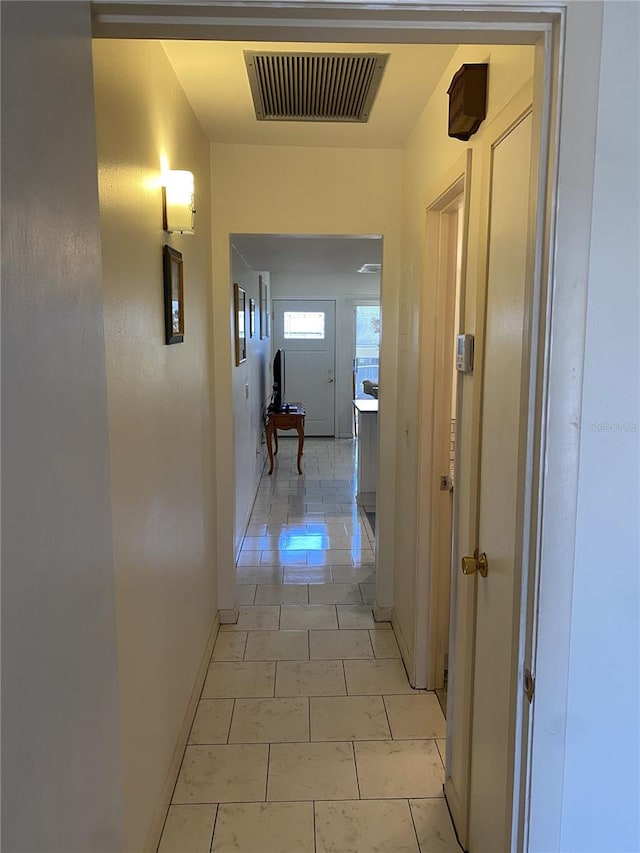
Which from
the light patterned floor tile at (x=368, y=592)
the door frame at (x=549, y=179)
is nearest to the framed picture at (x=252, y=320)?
the light patterned floor tile at (x=368, y=592)

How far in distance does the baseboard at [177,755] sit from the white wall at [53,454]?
1.00 meters

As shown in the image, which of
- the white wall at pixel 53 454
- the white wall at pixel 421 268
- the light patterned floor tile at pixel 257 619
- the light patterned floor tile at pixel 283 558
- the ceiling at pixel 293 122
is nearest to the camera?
the white wall at pixel 53 454

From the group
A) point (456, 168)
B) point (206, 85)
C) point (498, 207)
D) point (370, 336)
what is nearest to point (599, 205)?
point (498, 207)

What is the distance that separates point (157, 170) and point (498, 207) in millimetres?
1070

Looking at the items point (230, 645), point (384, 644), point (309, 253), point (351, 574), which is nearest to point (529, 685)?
point (384, 644)

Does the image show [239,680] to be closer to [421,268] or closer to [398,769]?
[398,769]

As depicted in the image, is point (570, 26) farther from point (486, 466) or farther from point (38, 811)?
point (38, 811)

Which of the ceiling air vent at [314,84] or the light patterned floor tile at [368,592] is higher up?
the ceiling air vent at [314,84]

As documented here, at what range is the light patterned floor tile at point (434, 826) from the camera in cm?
191

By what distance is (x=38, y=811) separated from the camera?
0.75 m

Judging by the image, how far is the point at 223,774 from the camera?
87.9 inches

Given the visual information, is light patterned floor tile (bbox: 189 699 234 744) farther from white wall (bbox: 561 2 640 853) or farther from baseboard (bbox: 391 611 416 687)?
white wall (bbox: 561 2 640 853)

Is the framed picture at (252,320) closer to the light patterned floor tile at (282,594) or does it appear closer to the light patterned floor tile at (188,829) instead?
the light patterned floor tile at (282,594)

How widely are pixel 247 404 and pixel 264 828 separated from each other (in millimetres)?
3889
